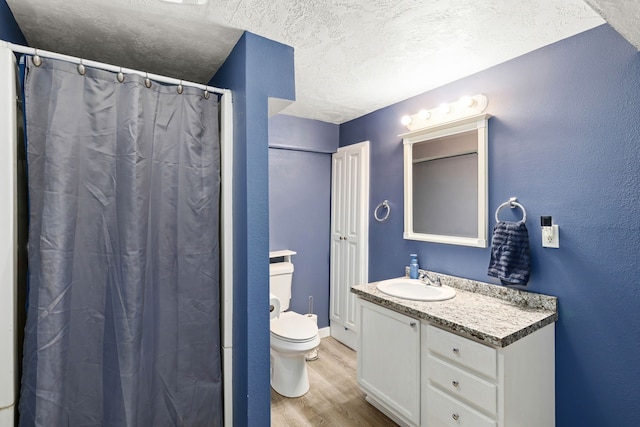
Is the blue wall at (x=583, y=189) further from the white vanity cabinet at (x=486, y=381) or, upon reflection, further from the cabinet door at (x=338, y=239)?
the cabinet door at (x=338, y=239)

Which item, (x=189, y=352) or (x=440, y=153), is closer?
(x=189, y=352)

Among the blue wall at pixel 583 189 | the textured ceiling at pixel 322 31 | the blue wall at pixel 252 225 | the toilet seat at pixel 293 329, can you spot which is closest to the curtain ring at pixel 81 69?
the textured ceiling at pixel 322 31

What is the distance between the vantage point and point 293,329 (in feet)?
7.54

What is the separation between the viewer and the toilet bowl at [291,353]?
85.6 inches

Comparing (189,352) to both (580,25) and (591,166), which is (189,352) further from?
(580,25)

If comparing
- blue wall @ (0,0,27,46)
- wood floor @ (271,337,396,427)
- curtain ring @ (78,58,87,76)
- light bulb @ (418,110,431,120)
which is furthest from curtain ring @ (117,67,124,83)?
wood floor @ (271,337,396,427)

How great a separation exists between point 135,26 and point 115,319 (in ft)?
4.43

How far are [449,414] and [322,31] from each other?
6.60 feet

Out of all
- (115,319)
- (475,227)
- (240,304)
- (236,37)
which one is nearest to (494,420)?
(475,227)

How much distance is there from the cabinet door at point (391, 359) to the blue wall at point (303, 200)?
107cm

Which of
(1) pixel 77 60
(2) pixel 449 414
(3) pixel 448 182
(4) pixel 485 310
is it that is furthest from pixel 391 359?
(1) pixel 77 60

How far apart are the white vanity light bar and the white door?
58 centimetres

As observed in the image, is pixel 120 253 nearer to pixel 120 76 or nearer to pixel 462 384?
pixel 120 76

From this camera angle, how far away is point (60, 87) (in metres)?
1.30
